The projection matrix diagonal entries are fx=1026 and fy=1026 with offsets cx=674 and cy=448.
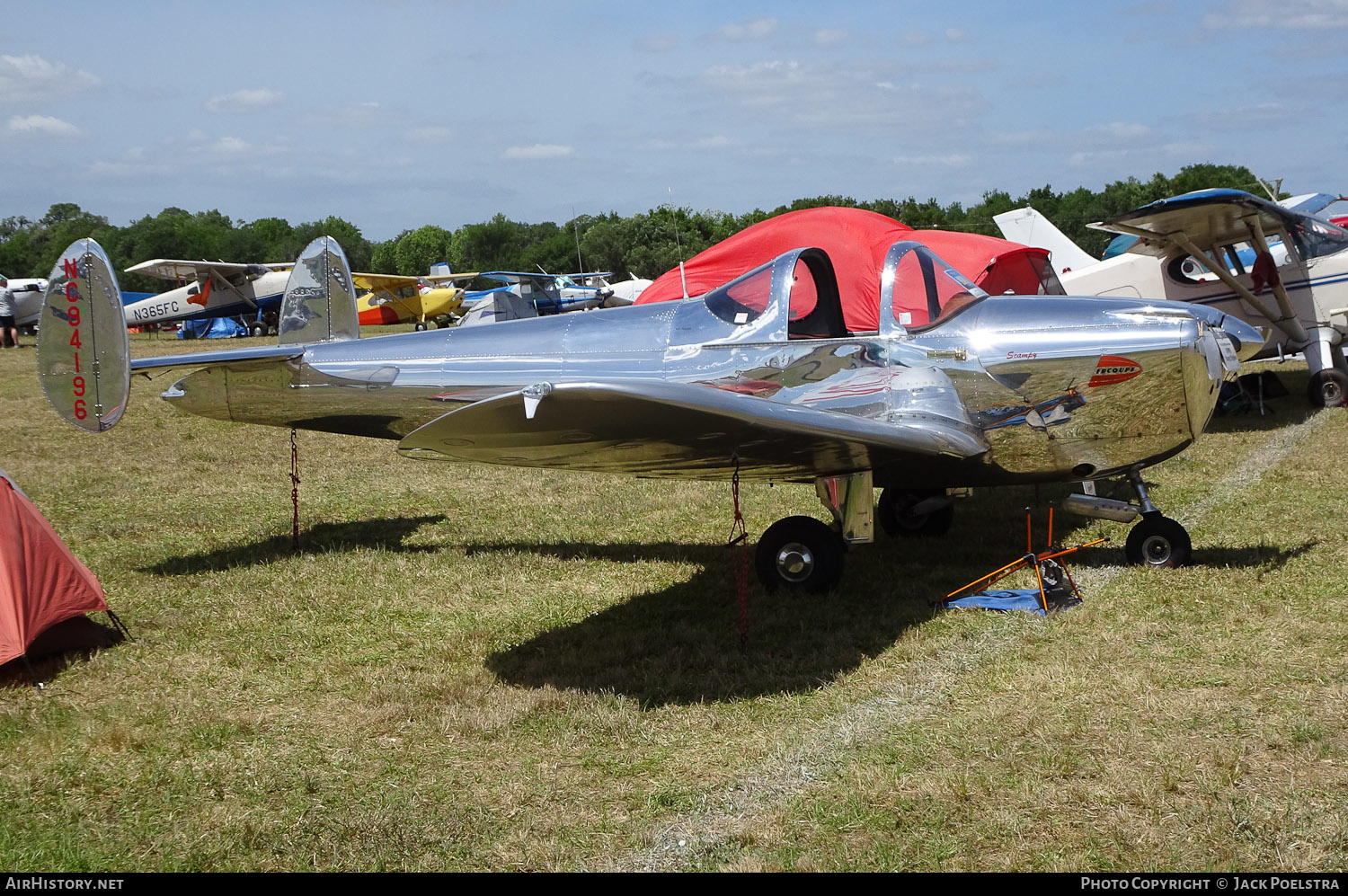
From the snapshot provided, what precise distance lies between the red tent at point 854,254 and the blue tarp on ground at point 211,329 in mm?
28029

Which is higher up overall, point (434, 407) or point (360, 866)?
point (434, 407)

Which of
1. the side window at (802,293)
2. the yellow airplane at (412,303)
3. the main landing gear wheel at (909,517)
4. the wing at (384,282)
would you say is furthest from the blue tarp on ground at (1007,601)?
the yellow airplane at (412,303)

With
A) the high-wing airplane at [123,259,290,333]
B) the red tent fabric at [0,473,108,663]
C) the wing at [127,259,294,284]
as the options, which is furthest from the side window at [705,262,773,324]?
the high-wing airplane at [123,259,290,333]

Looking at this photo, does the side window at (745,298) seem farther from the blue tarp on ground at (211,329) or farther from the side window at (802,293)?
Answer: the blue tarp on ground at (211,329)

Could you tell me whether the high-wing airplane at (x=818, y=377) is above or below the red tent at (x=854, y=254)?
below

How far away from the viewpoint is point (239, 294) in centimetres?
3481

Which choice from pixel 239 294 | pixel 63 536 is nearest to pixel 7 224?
pixel 239 294

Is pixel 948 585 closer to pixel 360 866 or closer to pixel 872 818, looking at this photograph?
pixel 872 818

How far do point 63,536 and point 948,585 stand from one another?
669cm

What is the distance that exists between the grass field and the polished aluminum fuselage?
84cm

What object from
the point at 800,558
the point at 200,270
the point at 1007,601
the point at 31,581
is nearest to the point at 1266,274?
the point at 1007,601

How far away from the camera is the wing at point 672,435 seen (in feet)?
12.8

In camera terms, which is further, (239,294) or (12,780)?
(239,294)

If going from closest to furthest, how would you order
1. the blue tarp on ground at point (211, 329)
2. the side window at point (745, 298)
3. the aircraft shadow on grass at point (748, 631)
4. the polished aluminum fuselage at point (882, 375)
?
the aircraft shadow on grass at point (748, 631), the polished aluminum fuselage at point (882, 375), the side window at point (745, 298), the blue tarp on ground at point (211, 329)
